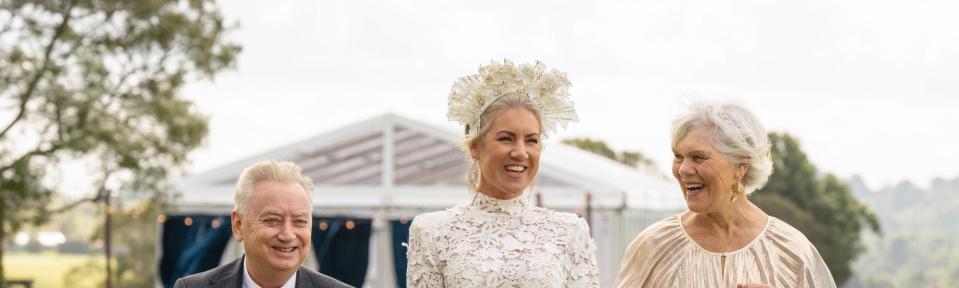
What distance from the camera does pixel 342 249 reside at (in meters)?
13.9

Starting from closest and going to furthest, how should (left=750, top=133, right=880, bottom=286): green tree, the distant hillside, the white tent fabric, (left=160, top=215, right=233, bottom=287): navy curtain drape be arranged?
1. (left=160, top=215, right=233, bottom=287): navy curtain drape
2. the white tent fabric
3. (left=750, top=133, right=880, bottom=286): green tree
4. the distant hillside

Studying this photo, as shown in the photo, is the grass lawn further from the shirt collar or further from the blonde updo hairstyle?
the blonde updo hairstyle

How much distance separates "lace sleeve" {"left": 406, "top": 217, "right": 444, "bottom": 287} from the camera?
426cm

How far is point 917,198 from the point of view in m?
78.6

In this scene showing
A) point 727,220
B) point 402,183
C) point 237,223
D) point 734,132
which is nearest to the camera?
point 237,223

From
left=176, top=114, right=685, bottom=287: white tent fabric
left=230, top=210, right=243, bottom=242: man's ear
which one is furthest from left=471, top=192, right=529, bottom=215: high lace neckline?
left=176, top=114, right=685, bottom=287: white tent fabric

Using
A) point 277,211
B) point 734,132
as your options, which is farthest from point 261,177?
point 734,132

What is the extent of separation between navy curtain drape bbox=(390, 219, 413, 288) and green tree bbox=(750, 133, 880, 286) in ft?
110

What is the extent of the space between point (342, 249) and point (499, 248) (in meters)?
9.73

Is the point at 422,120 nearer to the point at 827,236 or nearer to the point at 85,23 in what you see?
the point at 85,23

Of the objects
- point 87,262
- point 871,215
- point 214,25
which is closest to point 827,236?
point 871,215

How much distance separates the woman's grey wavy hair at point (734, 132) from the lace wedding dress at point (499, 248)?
0.54 m

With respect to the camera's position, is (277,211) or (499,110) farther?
(499,110)

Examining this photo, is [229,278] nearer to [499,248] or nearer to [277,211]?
[277,211]
